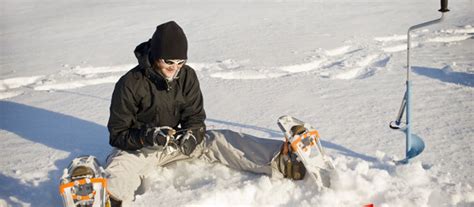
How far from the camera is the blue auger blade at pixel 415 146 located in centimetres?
264

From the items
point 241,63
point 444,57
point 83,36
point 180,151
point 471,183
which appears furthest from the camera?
point 83,36

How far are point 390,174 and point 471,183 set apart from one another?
0.42 meters

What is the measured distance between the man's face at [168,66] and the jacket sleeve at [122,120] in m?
0.22

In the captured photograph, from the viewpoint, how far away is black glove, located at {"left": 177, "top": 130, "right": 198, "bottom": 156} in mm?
2537

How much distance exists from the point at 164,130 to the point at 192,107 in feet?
1.24

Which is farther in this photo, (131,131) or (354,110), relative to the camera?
(354,110)

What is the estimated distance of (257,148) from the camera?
262cm

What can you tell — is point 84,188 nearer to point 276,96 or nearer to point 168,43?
point 168,43

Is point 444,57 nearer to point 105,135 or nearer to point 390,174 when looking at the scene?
point 390,174

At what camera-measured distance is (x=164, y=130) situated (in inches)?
94.7

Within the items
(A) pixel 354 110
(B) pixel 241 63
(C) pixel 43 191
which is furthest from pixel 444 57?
(C) pixel 43 191

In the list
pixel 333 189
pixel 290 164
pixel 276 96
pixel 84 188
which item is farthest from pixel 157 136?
pixel 276 96

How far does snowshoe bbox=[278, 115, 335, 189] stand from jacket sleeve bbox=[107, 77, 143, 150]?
0.83 meters

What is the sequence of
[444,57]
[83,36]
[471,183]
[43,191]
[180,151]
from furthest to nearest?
[83,36] < [444,57] < [180,151] < [43,191] < [471,183]
